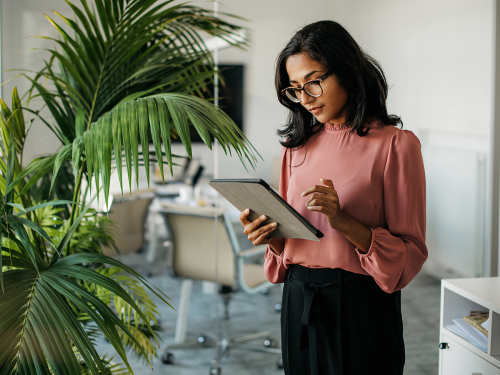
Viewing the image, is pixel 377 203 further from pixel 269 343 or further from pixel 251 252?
pixel 269 343

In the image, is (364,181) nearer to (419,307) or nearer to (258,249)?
(258,249)

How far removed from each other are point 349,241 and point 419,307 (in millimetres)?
1895

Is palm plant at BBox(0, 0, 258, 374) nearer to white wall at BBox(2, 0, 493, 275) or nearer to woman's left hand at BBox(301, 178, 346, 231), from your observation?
woman's left hand at BBox(301, 178, 346, 231)

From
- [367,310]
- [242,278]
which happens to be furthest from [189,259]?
[367,310]

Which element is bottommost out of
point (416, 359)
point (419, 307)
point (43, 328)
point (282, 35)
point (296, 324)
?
point (416, 359)

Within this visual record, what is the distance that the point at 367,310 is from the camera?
119 centimetres

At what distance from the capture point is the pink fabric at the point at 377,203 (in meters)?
1.12

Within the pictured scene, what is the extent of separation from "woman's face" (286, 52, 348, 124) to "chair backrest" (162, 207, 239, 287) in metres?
1.33

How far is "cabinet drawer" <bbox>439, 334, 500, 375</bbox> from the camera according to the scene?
1.42 m

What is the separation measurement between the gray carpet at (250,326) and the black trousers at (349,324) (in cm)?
126

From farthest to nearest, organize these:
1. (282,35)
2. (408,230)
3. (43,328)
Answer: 1. (282,35)
2. (408,230)
3. (43,328)

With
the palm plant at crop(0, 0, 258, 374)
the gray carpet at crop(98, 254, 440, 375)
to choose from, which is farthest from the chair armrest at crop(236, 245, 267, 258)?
the palm plant at crop(0, 0, 258, 374)

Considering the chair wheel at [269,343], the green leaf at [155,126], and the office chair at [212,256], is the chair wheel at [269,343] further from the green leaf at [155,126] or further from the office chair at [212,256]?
the green leaf at [155,126]

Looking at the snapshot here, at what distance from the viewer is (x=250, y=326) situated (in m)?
2.79
